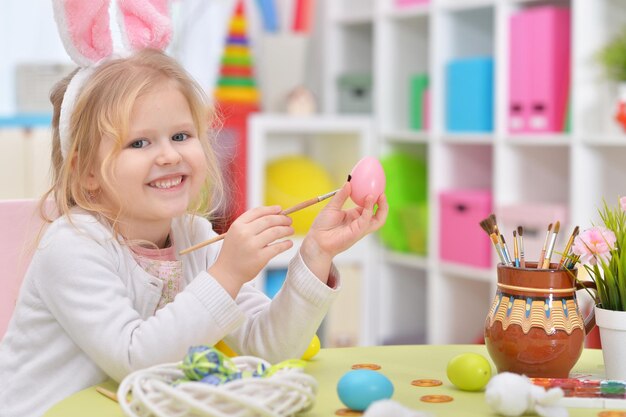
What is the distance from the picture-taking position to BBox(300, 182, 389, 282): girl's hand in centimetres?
116

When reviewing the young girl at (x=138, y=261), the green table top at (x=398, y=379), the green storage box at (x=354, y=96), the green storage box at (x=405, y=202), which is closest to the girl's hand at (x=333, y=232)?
the young girl at (x=138, y=261)

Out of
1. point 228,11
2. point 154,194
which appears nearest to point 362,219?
point 154,194

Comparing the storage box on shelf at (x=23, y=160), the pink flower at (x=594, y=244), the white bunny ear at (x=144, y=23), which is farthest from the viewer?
the storage box on shelf at (x=23, y=160)

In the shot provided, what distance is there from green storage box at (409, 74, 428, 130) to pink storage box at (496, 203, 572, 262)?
0.54 metres

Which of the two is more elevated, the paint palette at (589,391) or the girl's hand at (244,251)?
the girl's hand at (244,251)

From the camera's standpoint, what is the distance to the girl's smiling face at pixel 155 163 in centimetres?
120

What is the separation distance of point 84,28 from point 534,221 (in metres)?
1.70

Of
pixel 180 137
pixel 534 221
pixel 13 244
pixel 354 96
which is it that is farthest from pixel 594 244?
pixel 354 96

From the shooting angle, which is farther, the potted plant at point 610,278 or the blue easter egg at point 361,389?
the potted plant at point 610,278

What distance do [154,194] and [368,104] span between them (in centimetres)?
234

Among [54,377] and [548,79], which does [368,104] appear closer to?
[548,79]

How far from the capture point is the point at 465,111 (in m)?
2.95

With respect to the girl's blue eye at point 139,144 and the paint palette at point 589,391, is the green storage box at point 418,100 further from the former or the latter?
the paint palette at point 589,391

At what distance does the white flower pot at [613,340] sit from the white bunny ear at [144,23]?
677mm
